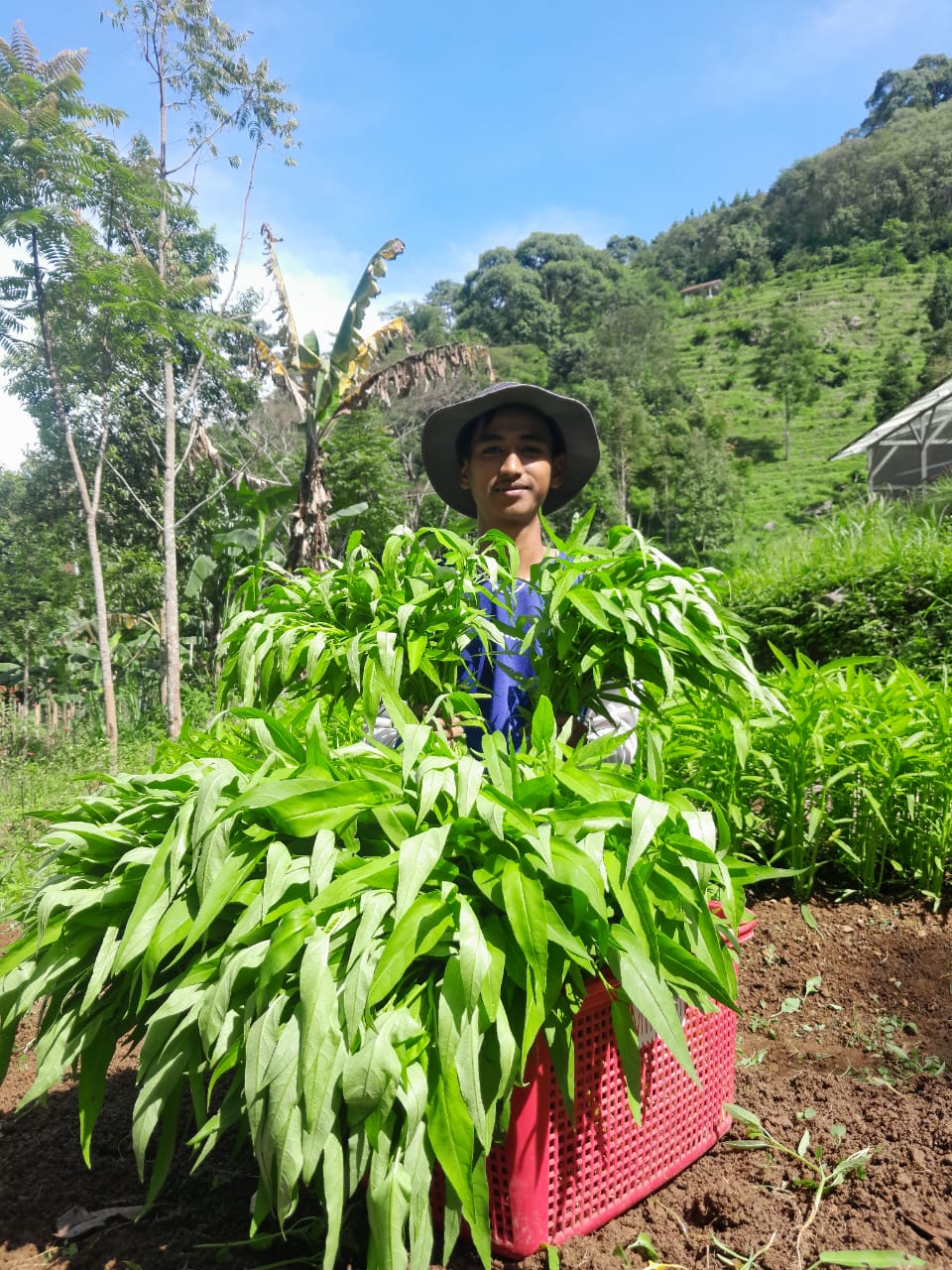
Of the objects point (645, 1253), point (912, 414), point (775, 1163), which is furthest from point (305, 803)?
point (912, 414)

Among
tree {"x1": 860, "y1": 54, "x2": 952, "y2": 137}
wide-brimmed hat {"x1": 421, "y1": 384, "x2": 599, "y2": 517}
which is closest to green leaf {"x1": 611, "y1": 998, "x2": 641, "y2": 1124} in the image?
wide-brimmed hat {"x1": 421, "y1": 384, "x2": 599, "y2": 517}

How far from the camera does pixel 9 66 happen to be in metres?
5.91

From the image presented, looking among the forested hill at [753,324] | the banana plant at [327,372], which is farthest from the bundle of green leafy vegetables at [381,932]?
the forested hill at [753,324]

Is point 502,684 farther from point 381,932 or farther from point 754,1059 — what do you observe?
point 754,1059

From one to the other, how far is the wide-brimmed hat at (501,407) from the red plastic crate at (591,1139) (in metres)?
1.71

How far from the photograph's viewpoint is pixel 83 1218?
56.7 inches

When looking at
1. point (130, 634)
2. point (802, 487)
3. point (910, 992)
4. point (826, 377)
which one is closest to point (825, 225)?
point (826, 377)

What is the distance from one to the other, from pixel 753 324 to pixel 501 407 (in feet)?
214

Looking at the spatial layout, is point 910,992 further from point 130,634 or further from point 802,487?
point 802,487

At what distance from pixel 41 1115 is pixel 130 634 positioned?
33.3 feet

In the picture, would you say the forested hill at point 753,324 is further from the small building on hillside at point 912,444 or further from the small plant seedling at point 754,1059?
the small plant seedling at point 754,1059

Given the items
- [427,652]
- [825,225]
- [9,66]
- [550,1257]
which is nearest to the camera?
[550,1257]

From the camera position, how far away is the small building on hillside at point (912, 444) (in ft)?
50.3

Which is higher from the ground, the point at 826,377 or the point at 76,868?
the point at 826,377
